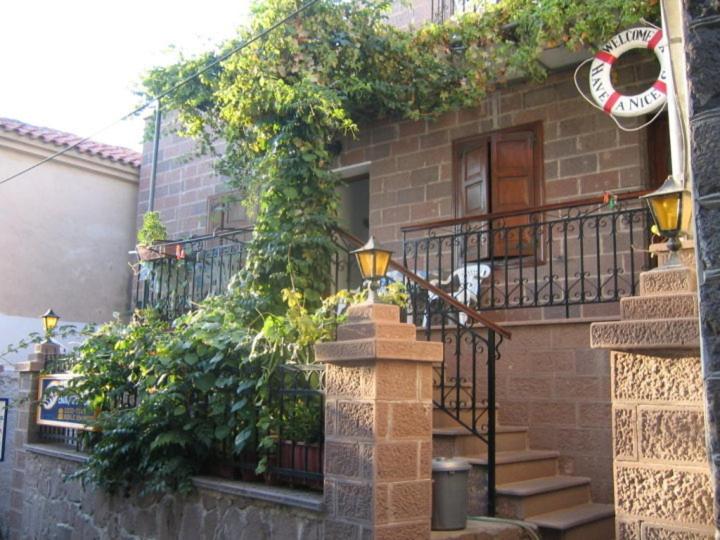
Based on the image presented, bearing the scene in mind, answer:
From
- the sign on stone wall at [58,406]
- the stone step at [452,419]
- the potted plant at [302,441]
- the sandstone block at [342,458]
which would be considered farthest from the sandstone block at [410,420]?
the sign on stone wall at [58,406]

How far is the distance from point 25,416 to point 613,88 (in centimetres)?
642

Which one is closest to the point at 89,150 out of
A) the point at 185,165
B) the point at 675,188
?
the point at 185,165

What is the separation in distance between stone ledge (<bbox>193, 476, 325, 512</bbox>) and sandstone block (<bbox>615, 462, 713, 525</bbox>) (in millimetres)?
1638

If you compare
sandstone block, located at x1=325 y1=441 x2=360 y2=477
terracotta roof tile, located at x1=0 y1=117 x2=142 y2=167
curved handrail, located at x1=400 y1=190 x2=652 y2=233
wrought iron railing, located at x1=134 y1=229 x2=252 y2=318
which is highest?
terracotta roof tile, located at x1=0 y1=117 x2=142 y2=167

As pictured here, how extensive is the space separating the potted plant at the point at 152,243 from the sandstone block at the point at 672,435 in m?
6.35

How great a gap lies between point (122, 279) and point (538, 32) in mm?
8285

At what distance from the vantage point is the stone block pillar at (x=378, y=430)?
3.87 meters

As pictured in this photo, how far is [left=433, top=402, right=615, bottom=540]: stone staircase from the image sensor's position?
4898mm

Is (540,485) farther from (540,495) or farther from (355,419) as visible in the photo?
(355,419)

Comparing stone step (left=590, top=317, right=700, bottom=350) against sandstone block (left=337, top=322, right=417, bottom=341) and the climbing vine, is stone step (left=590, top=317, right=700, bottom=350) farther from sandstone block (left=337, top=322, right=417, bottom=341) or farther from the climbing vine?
the climbing vine

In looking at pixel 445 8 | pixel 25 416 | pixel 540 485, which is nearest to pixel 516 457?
pixel 540 485

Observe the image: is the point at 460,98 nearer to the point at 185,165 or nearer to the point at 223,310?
the point at 223,310

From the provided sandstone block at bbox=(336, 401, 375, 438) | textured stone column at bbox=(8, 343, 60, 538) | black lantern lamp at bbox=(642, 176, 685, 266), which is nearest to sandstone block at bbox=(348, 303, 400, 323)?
sandstone block at bbox=(336, 401, 375, 438)

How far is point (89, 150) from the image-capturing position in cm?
1201
